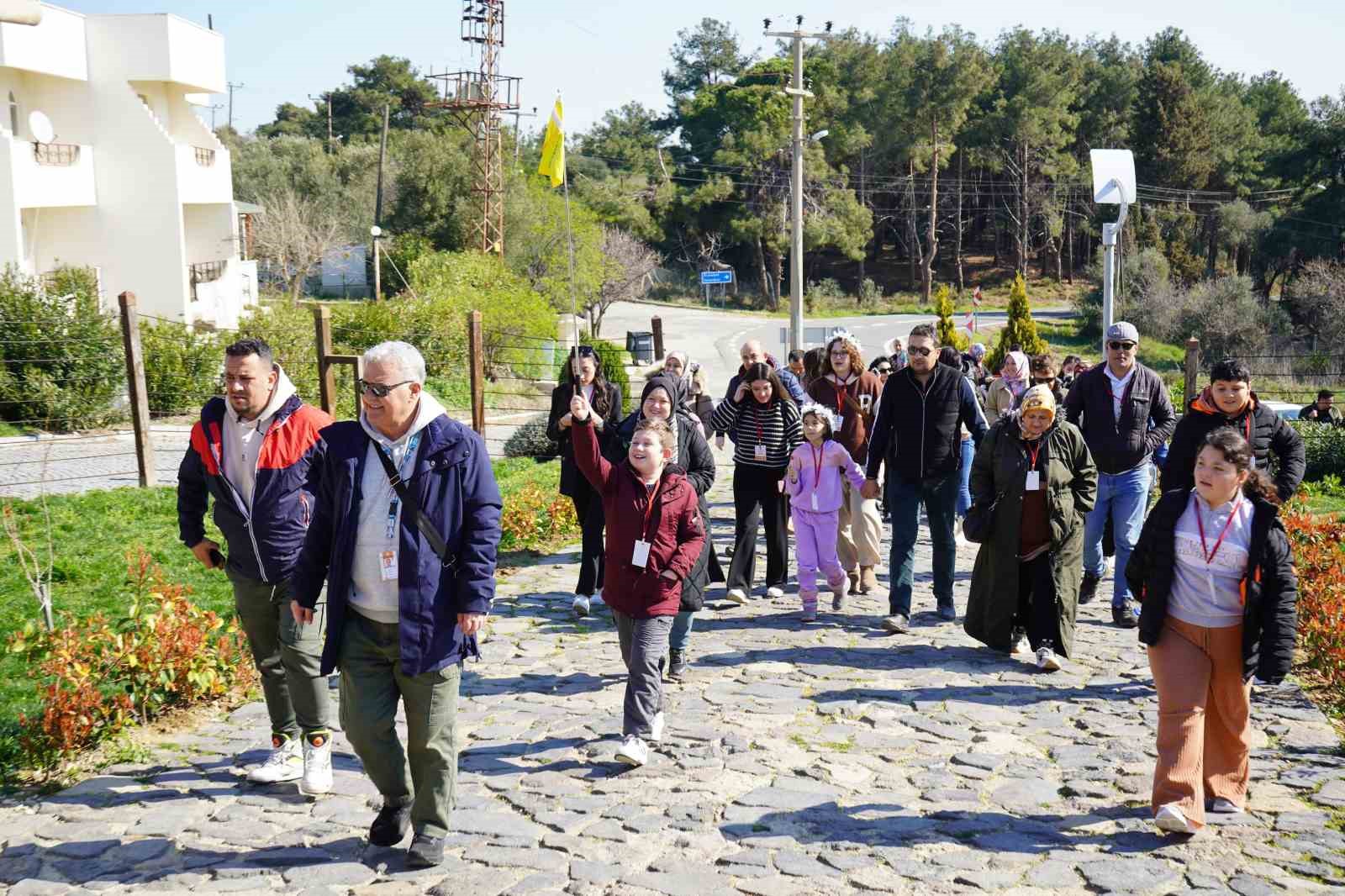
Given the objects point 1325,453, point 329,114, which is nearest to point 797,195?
point 1325,453

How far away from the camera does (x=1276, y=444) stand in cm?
755

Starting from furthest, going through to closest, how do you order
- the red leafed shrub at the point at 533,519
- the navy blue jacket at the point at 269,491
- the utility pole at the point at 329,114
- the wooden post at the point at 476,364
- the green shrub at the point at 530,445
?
the utility pole at the point at 329,114, the green shrub at the point at 530,445, the wooden post at the point at 476,364, the red leafed shrub at the point at 533,519, the navy blue jacket at the point at 269,491

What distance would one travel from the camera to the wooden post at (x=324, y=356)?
1149 cm

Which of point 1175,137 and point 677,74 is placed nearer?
point 1175,137

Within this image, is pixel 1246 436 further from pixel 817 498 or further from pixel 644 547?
pixel 644 547

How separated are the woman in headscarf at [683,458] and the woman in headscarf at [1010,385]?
4.40m

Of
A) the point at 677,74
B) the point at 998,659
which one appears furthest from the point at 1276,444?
the point at 677,74

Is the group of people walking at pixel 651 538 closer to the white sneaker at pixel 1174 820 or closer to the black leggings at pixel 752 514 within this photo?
the white sneaker at pixel 1174 820

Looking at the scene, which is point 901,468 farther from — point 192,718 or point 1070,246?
point 1070,246

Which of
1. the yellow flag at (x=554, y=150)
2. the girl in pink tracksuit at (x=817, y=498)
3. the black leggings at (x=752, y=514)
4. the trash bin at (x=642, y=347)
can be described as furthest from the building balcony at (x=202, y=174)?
the girl in pink tracksuit at (x=817, y=498)

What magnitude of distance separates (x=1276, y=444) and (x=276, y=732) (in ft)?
19.5

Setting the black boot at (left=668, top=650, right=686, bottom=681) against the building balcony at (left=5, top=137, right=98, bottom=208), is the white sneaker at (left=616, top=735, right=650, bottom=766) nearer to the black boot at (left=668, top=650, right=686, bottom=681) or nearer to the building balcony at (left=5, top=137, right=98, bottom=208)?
the black boot at (left=668, top=650, right=686, bottom=681)


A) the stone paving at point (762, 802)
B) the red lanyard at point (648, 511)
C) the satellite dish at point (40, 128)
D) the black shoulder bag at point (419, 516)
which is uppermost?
the satellite dish at point (40, 128)

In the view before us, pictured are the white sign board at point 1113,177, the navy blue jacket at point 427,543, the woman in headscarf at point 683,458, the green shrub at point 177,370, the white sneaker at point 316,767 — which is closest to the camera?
the navy blue jacket at point 427,543
